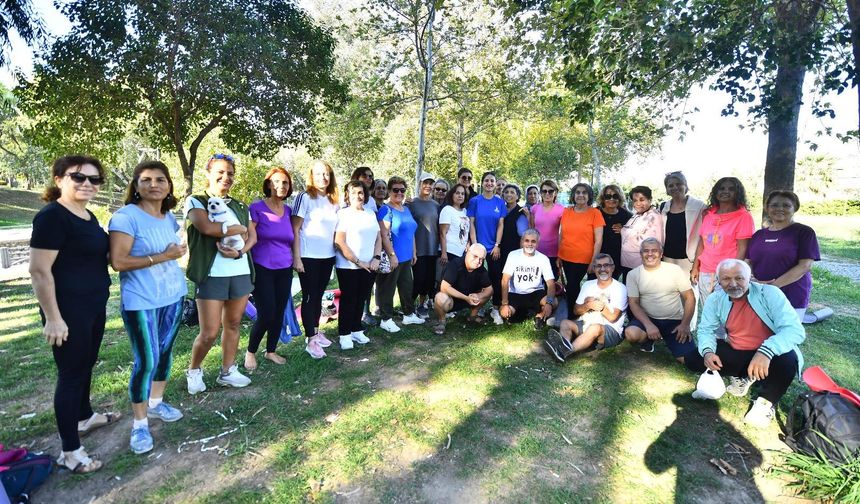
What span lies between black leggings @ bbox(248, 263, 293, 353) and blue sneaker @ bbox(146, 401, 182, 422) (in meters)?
0.91

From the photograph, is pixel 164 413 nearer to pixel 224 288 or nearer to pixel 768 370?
pixel 224 288

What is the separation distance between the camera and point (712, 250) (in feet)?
15.3

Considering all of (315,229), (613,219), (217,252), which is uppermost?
(613,219)

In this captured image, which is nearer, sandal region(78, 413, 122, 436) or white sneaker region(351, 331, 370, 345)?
sandal region(78, 413, 122, 436)

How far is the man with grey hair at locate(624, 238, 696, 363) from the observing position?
4.47 m

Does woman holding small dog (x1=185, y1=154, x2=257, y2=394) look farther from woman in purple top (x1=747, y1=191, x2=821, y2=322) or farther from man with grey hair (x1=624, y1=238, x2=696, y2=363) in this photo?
woman in purple top (x1=747, y1=191, x2=821, y2=322)

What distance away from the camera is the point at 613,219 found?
5.54 meters

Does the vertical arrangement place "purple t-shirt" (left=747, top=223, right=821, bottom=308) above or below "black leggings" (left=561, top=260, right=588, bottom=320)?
above

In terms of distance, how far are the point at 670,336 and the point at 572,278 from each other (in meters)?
1.33

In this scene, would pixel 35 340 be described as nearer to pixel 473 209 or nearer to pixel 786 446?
pixel 473 209

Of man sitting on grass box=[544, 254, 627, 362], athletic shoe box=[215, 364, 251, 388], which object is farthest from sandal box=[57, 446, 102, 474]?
man sitting on grass box=[544, 254, 627, 362]

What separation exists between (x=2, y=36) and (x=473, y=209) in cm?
760

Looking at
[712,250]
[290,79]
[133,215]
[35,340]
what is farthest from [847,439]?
[290,79]

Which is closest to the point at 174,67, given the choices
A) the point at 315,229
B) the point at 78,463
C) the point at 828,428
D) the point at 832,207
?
the point at 315,229
